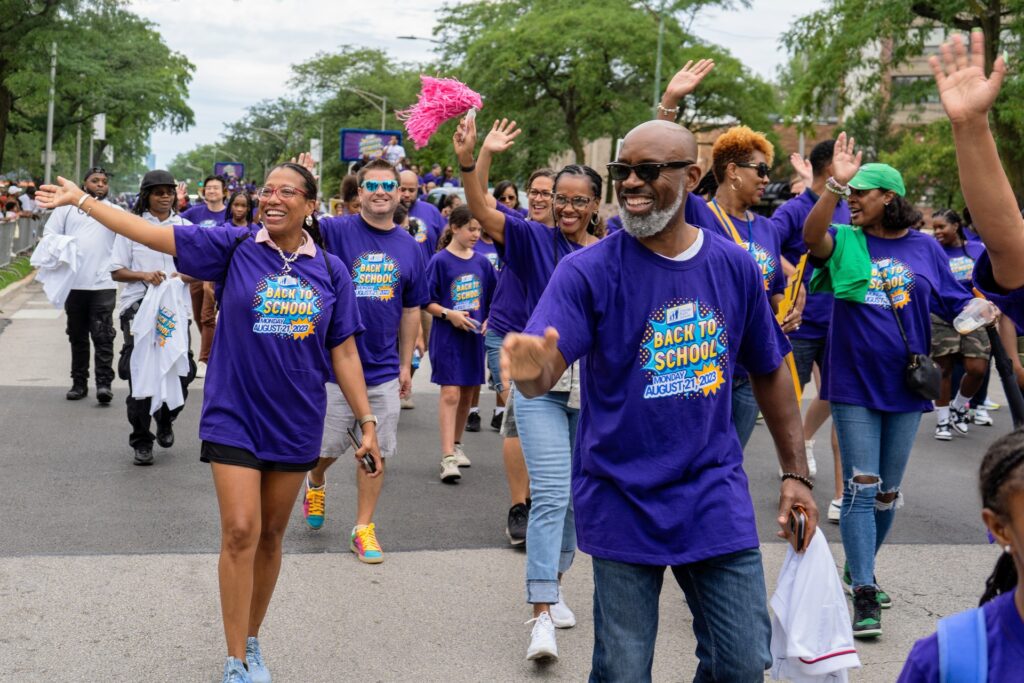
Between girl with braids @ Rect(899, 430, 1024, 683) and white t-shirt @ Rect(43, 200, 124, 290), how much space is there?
9213 millimetres

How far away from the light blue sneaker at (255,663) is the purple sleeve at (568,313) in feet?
6.65

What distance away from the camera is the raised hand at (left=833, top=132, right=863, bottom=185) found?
213 inches

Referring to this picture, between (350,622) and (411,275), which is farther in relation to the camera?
(411,275)

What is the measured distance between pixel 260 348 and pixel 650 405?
5.98 feet

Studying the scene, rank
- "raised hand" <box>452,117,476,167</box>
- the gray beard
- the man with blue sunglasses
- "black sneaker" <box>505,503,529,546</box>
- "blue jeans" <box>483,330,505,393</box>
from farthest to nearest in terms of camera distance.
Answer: "blue jeans" <box>483,330,505,393</box> < the man with blue sunglasses < "black sneaker" <box>505,503,529,546</box> < "raised hand" <box>452,117,476,167</box> < the gray beard

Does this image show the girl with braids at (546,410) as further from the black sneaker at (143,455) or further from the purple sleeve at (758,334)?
the black sneaker at (143,455)

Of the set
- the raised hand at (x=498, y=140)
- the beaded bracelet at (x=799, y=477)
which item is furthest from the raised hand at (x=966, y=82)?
the raised hand at (x=498, y=140)

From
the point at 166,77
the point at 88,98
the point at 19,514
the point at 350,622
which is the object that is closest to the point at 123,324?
the point at 19,514

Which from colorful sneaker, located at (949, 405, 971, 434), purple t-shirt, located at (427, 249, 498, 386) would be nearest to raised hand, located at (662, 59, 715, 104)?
purple t-shirt, located at (427, 249, 498, 386)

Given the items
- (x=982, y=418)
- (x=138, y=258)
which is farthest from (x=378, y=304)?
(x=982, y=418)

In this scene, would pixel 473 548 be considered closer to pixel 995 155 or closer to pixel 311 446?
pixel 311 446

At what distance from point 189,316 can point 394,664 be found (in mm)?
4459

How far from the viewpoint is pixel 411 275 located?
7.07m

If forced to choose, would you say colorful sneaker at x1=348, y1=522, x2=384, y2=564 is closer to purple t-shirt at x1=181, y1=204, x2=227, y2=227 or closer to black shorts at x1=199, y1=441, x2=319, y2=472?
black shorts at x1=199, y1=441, x2=319, y2=472
